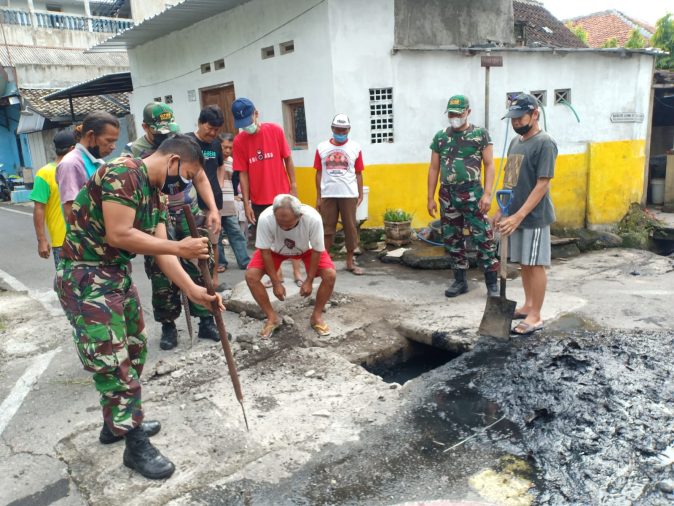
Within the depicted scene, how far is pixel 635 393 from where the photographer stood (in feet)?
10.7

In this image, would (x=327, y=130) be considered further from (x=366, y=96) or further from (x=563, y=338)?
(x=563, y=338)

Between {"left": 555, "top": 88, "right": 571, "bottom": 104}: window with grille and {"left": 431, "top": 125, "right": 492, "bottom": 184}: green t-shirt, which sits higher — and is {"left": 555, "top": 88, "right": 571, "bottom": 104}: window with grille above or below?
above

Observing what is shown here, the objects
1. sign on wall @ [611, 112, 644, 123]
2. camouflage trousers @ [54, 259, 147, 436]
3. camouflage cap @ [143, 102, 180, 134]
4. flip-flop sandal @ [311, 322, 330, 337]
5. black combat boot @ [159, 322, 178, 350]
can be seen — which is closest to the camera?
camouflage trousers @ [54, 259, 147, 436]

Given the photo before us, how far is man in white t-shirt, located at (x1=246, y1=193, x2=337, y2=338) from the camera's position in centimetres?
418

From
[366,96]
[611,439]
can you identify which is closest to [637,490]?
[611,439]

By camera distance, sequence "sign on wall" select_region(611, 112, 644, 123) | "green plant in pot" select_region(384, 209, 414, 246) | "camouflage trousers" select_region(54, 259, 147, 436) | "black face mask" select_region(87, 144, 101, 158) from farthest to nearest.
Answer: "sign on wall" select_region(611, 112, 644, 123), "green plant in pot" select_region(384, 209, 414, 246), "black face mask" select_region(87, 144, 101, 158), "camouflage trousers" select_region(54, 259, 147, 436)

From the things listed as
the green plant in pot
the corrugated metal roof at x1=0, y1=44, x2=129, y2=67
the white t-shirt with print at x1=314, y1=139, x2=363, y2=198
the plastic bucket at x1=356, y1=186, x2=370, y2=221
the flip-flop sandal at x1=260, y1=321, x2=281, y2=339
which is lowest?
the flip-flop sandal at x1=260, y1=321, x2=281, y2=339

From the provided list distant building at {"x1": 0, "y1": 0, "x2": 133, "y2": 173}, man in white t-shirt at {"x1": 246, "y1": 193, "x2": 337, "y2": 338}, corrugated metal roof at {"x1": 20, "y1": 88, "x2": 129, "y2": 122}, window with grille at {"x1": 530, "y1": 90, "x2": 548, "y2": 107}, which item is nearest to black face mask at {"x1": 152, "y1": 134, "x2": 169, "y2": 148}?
man in white t-shirt at {"x1": 246, "y1": 193, "x2": 337, "y2": 338}

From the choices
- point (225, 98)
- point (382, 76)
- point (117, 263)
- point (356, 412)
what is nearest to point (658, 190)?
point (382, 76)

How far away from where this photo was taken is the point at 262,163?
5430 mm

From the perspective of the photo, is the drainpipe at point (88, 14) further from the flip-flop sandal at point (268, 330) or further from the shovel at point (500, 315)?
the shovel at point (500, 315)

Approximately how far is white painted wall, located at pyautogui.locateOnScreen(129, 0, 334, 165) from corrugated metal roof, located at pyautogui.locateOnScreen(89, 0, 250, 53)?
143 mm

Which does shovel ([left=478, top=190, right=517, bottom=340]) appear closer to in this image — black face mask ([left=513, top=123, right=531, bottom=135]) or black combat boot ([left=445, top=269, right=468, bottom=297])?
black face mask ([left=513, top=123, right=531, bottom=135])

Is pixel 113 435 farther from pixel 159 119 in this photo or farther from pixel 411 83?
pixel 411 83
